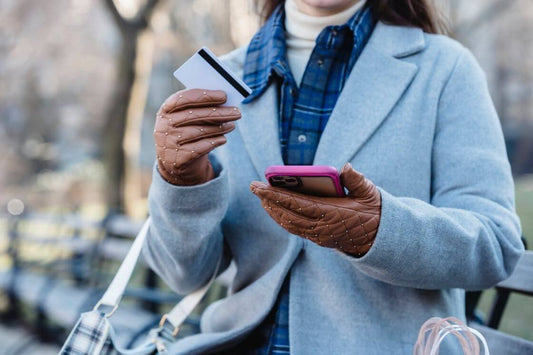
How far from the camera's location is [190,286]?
198cm

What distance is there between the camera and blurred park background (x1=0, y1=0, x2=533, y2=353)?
21.7 feet

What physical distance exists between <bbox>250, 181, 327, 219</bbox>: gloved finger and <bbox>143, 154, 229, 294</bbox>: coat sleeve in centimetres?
39

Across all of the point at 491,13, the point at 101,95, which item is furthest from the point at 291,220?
the point at 101,95

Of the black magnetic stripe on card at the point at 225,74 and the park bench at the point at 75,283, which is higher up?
the black magnetic stripe on card at the point at 225,74

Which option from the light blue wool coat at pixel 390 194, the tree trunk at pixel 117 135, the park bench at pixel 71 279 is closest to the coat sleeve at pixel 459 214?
the light blue wool coat at pixel 390 194

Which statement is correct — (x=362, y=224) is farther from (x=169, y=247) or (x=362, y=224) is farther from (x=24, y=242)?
(x=24, y=242)

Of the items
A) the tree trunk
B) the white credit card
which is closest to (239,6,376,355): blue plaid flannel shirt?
the white credit card

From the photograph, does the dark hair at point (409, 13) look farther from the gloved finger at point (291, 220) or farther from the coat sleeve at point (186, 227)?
the gloved finger at point (291, 220)

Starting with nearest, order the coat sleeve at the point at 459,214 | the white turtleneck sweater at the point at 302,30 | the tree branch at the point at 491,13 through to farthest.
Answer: the coat sleeve at the point at 459,214
the white turtleneck sweater at the point at 302,30
the tree branch at the point at 491,13

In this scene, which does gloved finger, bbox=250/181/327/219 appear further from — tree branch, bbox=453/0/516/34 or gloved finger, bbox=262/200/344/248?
tree branch, bbox=453/0/516/34

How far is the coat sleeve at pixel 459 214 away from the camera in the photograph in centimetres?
146

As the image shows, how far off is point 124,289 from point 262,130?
64 cm

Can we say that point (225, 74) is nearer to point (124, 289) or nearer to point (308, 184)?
point (308, 184)

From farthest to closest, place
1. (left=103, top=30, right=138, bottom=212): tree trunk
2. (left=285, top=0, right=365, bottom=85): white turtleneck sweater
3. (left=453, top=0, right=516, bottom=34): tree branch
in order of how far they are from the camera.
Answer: (left=453, top=0, right=516, bottom=34): tree branch < (left=103, top=30, right=138, bottom=212): tree trunk < (left=285, top=0, right=365, bottom=85): white turtleneck sweater
